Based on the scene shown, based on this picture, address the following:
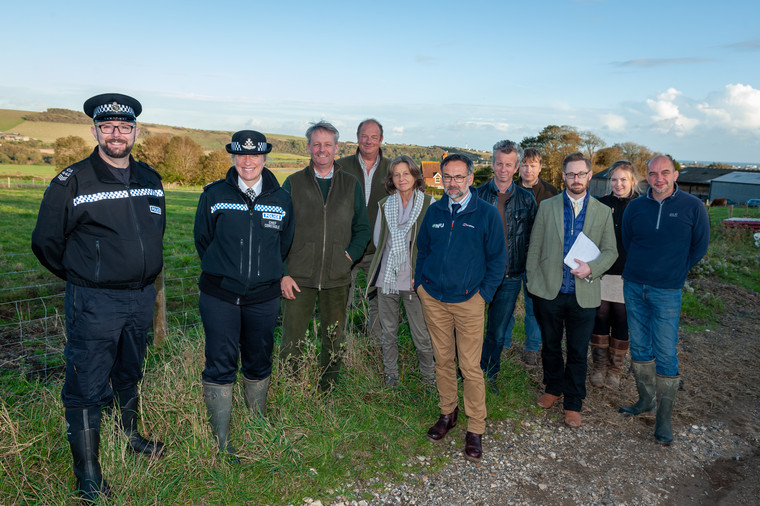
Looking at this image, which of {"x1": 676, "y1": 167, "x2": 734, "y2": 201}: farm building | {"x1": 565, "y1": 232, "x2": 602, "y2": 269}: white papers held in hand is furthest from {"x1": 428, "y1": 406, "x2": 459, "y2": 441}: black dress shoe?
{"x1": 676, "y1": 167, "x2": 734, "y2": 201}: farm building

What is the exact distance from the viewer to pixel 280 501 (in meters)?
3.34

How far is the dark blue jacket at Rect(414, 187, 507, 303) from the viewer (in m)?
3.88

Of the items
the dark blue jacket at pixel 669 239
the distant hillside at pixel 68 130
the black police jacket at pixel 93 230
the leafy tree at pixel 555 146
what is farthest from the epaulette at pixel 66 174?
the distant hillside at pixel 68 130

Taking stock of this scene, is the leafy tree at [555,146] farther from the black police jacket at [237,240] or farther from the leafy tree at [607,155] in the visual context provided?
the black police jacket at [237,240]

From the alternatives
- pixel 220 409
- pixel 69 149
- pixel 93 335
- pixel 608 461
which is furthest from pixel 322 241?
pixel 69 149

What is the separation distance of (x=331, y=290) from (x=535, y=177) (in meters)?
2.68

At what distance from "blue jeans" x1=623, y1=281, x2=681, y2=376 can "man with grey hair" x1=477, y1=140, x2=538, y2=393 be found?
1.06 meters

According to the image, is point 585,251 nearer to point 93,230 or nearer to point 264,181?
point 264,181

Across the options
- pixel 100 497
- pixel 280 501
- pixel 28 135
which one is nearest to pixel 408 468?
pixel 280 501

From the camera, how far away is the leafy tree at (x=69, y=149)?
54747mm

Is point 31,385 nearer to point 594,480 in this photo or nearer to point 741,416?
point 594,480

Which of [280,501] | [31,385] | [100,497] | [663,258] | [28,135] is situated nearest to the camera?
[100,497]

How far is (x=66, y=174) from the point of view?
309 centimetres

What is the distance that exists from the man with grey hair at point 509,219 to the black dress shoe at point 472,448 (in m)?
1.07
